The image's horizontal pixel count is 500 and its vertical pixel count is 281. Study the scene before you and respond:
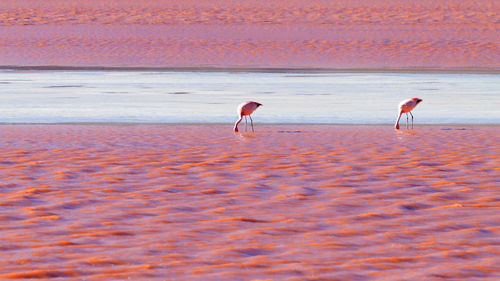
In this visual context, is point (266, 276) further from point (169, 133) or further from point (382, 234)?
point (169, 133)

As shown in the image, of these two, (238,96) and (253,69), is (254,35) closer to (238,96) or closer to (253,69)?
(253,69)

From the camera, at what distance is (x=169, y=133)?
38.8 ft

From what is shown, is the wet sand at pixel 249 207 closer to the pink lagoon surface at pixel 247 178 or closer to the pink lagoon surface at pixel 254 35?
the pink lagoon surface at pixel 247 178

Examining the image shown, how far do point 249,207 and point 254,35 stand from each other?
82.2 feet

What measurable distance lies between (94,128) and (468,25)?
25.1m

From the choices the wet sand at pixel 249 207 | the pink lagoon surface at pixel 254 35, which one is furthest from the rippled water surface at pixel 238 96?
the pink lagoon surface at pixel 254 35

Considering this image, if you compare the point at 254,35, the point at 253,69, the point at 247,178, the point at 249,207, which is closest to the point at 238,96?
the point at 253,69

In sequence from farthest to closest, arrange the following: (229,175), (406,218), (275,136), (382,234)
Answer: (275,136) → (229,175) → (406,218) → (382,234)

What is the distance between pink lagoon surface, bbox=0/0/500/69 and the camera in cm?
2667

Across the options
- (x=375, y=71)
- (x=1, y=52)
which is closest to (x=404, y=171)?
(x=375, y=71)

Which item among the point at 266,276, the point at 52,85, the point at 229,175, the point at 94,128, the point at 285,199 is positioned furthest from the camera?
the point at 52,85

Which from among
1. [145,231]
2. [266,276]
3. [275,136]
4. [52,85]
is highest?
[52,85]

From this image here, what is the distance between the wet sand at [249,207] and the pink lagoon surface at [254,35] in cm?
1567

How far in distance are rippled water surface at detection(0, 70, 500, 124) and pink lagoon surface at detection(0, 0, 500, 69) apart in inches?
125
